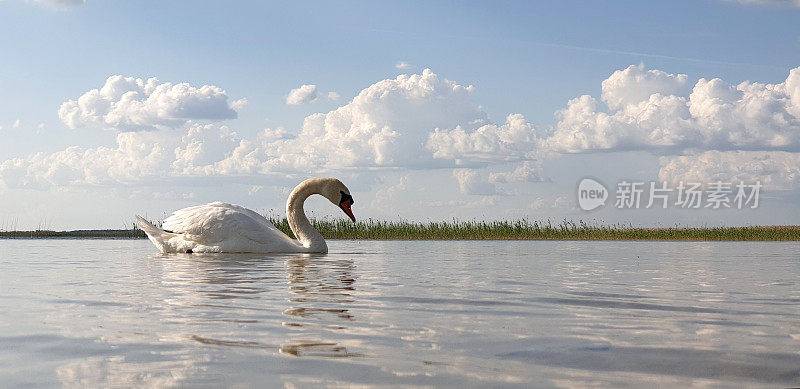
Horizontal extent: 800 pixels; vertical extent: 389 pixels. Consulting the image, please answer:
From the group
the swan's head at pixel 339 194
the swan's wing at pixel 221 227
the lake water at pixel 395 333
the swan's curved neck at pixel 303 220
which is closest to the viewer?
the lake water at pixel 395 333

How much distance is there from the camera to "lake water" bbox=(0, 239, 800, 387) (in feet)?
10.7

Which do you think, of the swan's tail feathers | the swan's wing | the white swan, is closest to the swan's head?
the white swan

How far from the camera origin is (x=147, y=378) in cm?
317

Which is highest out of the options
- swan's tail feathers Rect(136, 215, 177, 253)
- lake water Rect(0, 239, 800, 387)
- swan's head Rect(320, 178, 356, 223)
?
swan's head Rect(320, 178, 356, 223)

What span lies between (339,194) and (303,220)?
96cm

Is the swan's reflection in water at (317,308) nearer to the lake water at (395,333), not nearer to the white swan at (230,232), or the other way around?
the lake water at (395,333)

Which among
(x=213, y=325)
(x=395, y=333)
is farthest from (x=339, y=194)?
(x=395, y=333)

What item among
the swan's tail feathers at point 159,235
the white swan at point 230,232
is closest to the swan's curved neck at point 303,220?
the white swan at point 230,232

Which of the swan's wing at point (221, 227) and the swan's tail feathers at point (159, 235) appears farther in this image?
the swan's tail feathers at point (159, 235)

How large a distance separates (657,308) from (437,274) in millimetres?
4346

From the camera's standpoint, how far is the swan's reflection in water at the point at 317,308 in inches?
152

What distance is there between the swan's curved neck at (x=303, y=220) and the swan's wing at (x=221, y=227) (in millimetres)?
589

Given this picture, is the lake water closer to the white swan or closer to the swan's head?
the white swan

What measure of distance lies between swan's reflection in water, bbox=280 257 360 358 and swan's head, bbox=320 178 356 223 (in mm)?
6159
